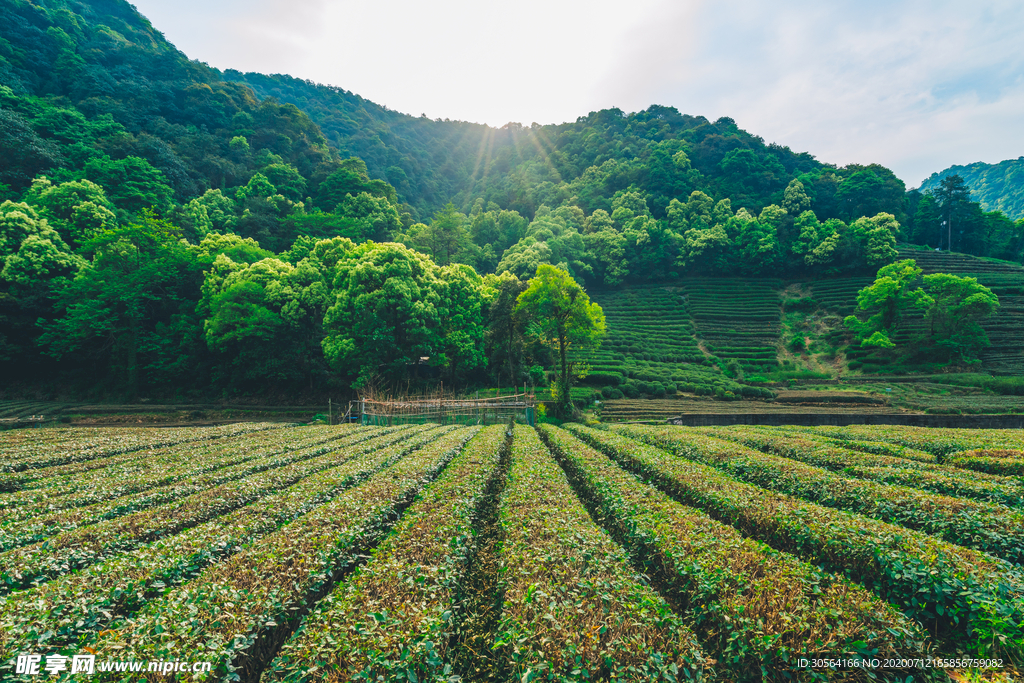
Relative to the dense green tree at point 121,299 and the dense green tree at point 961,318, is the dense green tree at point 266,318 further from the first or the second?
the dense green tree at point 961,318

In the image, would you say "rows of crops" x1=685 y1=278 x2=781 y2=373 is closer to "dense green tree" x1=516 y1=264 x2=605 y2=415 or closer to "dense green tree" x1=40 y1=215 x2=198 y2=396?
"dense green tree" x1=516 y1=264 x2=605 y2=415

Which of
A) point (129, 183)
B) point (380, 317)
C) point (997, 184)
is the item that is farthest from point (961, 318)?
point (997, 184)

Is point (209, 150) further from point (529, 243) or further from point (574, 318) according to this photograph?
point (574, 318)

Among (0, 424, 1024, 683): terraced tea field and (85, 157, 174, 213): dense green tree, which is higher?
(85, 157, 174, 213): dense green tree

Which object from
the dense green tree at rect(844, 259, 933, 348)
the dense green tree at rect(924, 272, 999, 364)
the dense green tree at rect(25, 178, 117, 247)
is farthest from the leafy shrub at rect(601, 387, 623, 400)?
the dense green tree at rect(25, 178, 117, 247)

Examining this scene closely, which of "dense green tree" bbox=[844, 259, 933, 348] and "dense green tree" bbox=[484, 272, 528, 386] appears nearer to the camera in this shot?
"dense green tree" bbox=[484, 272, 528, 386]

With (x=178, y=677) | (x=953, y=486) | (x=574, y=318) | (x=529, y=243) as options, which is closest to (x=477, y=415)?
(x=574, y=318)

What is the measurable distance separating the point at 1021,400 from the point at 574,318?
1311 inches

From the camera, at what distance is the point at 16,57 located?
160 feet

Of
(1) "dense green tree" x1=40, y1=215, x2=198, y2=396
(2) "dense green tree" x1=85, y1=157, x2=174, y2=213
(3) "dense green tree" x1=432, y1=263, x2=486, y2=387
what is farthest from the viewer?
(2) "dense green tree" x1=85, y1=157, x2=174, y2=213

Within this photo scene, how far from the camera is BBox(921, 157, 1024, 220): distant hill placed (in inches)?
4427

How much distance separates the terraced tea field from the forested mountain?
23.1 m

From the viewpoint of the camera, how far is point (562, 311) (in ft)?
88.8

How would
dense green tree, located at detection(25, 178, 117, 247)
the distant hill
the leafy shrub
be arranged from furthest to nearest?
the distant hill
the leafy shrub
dense green tree, located at detection(25, 178, 117, 247)
